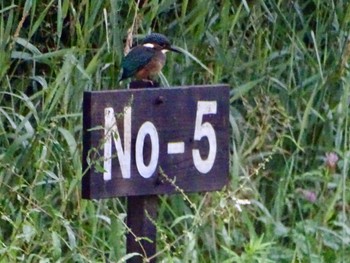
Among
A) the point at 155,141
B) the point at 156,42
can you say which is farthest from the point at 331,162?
the point at 155,141

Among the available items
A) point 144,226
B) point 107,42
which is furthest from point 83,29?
point 144,226

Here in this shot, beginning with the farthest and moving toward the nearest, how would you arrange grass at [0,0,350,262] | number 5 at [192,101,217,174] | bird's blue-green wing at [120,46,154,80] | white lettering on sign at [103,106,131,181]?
1. grass at [0,0,350,262]
2. bird's blue-green wing at [120,46,154,80]
3. number 5 at [192,101,217,174]
4. white lettering on sign at [103,106,131,181]

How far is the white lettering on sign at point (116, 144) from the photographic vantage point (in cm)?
331

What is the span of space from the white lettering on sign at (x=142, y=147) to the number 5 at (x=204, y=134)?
6.0 inches

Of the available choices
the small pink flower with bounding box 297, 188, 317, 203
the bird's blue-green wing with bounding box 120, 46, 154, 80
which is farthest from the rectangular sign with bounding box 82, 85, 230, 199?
the small pink flower with bounding box 297, 188, 317, 203

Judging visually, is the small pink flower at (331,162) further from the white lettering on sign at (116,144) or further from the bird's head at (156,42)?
the white lettering on sign at (116,144)

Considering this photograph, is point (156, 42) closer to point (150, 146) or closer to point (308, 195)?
point (150, 146)

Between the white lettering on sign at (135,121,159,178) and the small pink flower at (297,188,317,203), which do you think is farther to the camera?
the small pink flower at (297,188,317,203)

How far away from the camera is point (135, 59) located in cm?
407

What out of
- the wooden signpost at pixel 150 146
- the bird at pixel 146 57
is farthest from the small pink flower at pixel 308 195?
the wooden signpost at pixel 150 146

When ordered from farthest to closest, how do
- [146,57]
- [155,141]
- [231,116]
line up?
[231,116], [146,57], [155,141]

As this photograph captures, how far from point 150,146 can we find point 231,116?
161cm

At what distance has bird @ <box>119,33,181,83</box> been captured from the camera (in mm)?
4051

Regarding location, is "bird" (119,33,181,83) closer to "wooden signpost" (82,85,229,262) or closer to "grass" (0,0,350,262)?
"grass" (0,0,350,262)
